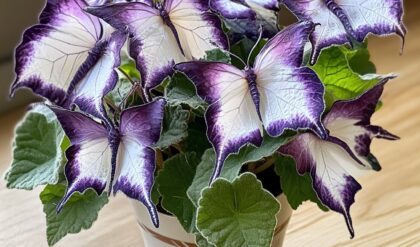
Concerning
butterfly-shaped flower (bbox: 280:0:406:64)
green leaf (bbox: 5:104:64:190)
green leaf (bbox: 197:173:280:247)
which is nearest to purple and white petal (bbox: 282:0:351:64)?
butterfly-shaped flower (bbox: 280:0:406:64)

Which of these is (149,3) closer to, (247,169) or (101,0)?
(101,0)

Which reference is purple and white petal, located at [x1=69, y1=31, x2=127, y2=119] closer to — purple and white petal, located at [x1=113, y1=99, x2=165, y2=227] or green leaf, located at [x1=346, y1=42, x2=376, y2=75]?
purple and white petal, located at [x1=113, y1=99, x2=165, y2=227]

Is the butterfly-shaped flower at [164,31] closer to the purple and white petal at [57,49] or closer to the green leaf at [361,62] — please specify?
the purple and white petal at [57,49]

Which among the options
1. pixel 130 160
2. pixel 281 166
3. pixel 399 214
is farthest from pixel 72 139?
pixel 399 214

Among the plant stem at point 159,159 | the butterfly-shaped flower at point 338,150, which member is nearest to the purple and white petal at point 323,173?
the butterfly-shaped flower at point 338,150

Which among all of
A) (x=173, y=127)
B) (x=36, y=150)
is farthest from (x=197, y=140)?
(x=36, y=150)
